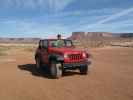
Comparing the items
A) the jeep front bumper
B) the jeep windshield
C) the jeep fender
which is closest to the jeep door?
the jeep windshield

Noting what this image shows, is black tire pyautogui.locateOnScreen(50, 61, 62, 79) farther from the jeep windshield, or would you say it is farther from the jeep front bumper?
the jeep windshield

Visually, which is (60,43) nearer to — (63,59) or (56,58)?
(56,58)

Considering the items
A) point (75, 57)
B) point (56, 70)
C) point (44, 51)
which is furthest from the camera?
point (44, 51)

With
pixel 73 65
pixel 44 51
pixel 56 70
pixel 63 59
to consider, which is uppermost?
pixel 44 51

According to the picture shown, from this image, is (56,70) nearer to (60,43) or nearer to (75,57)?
(75,57)

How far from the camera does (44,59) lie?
13.5m

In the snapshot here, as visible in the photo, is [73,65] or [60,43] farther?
[60,43]

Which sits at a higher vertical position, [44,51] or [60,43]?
[60,43]

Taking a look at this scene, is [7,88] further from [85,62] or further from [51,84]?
[85,62]

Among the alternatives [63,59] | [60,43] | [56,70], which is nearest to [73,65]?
[63,59]

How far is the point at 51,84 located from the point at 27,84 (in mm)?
1002

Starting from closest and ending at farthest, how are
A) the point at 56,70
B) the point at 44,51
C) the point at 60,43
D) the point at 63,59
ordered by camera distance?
1. the point at 63,59
2. the point at 56,70
3. the point at 60,43
4. the point at 44,51

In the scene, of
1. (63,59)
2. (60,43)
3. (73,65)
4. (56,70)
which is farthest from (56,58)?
(60,43)

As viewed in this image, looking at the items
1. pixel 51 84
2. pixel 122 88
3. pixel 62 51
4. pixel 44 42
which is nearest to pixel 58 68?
pixel 62 51
